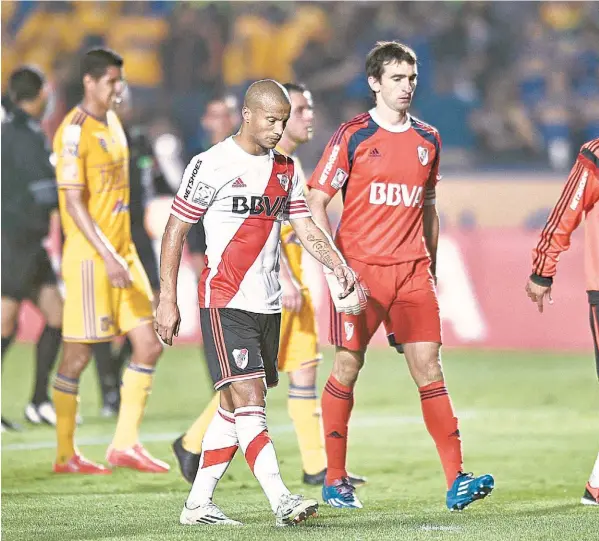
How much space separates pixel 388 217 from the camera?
6.15 meters

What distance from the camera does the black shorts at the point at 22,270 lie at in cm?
957

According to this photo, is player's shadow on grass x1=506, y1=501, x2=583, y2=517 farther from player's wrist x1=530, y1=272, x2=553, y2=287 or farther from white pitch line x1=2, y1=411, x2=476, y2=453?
white pitch line x1=2, y1=411, x2=476, y2=453

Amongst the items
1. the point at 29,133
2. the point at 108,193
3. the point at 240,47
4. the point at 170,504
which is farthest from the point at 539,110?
the point at 170,504

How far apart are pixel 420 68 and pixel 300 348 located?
1159 centimetres

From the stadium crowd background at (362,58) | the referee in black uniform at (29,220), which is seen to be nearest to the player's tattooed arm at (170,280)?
the referee in black uniform at (29,220)

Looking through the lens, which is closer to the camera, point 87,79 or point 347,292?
point 347,292

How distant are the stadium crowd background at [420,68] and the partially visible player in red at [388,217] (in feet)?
36.7

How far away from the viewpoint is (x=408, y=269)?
6.17 metres

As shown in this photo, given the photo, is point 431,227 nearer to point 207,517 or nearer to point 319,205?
point 319,205

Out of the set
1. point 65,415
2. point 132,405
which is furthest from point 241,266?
point 65,415

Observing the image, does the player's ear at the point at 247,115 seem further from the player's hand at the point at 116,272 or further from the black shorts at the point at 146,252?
the black shorts at the point at 146,252

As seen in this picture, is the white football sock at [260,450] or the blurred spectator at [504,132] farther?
the blurred spectator at [504,132]

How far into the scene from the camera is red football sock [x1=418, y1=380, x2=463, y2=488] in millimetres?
5953

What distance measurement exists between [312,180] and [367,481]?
1896 mm
